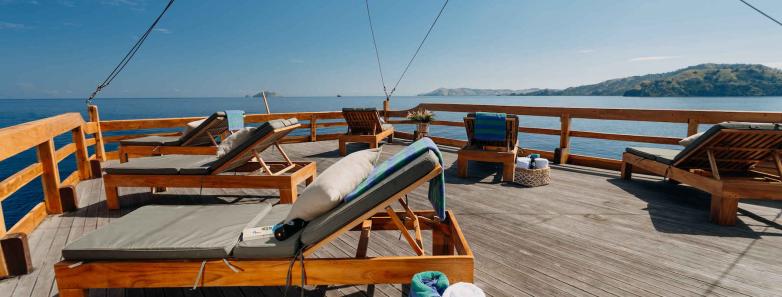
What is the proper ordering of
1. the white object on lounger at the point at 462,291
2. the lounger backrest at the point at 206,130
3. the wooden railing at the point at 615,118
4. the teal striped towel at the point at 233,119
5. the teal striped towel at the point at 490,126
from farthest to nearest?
the teal striped towel at the point at 233,119 < the lounger backrest at the point at 206,130 < the teal striped towel at the point at 490,126 < the wooden railing at the point at 615,118 < the white object on lounger at the point at 462,291

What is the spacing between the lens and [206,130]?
5.52 meters

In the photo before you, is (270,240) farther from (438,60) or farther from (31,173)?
(438,60)

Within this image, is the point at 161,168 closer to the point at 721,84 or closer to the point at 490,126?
the point at 490,126

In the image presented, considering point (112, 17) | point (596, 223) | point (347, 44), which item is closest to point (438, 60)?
point (347, 44)

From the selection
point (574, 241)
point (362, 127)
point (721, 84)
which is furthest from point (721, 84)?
point (574, 241)

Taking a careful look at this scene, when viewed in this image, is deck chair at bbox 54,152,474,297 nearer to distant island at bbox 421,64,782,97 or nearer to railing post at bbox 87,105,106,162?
railing post at bbox 87,105,106,162

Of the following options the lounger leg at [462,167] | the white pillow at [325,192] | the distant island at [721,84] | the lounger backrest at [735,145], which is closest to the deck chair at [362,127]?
the lounger leg at [462,167]

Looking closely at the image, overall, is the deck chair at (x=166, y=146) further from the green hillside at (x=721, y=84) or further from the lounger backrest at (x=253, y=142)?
the green hillside at (x=721, y=84)

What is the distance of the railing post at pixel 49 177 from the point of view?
3361 millimetres

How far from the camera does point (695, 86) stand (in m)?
96.1

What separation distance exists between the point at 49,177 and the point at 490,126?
5287 mm

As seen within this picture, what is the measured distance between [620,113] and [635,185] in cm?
150

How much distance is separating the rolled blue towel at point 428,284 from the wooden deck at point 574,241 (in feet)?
1.70

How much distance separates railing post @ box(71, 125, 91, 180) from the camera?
189 inches
